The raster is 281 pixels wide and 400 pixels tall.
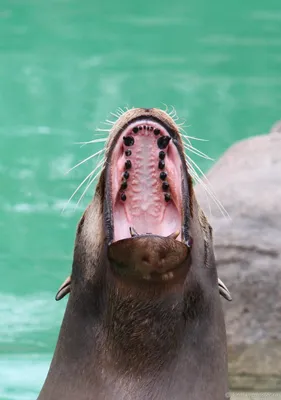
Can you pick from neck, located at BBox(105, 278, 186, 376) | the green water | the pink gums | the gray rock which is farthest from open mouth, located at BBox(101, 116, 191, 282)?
the green water

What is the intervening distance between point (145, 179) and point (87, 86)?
370 inches

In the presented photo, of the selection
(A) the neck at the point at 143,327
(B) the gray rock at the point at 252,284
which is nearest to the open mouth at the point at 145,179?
(A) the neck at the point at 143,327

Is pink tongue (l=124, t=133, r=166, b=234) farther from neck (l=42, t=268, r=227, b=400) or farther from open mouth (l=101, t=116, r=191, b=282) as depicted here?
neck (l=42, t=268, r=227, b=400)

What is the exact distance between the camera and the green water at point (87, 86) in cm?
984

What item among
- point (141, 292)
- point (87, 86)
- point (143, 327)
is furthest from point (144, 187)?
point (87, 86)

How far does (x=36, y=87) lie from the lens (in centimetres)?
1266

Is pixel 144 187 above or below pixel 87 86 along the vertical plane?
below

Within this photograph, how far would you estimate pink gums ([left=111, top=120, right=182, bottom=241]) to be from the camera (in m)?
3.37

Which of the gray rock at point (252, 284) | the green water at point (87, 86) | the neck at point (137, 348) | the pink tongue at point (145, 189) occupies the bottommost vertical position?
A: the neck at point (137, 348)

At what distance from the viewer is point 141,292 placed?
10.9 feet

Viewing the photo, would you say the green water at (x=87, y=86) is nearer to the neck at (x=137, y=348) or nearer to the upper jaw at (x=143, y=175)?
the neck at (x=137, y=348)

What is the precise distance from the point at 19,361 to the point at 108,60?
6814 mm

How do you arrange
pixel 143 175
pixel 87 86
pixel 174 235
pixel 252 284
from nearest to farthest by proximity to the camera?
pixel 174 235
pixel 143 175
pixel 252 284
pixel 87 86

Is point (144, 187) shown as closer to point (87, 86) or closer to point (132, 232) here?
point (132, 232)
